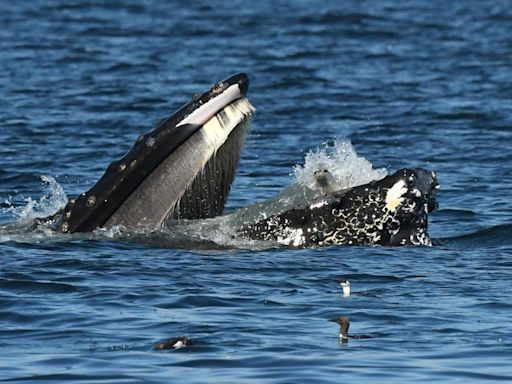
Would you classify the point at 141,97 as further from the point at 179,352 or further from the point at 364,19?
the point at 179,352

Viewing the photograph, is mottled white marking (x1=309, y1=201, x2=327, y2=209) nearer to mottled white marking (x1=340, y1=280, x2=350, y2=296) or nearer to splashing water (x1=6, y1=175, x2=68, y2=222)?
mottled white marking (x1=340, y1=280, x2=350, y2=296)

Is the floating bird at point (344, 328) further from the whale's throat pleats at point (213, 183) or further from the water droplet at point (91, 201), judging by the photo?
the water droplet at point (91, 201)

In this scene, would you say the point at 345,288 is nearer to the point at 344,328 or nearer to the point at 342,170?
the point at 344,328

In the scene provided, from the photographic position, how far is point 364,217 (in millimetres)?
11312

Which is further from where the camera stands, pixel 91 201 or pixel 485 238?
pixel 485 238

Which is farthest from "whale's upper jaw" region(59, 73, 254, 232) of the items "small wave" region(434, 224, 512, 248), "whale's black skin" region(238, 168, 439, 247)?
"small wave" region(434, 224, 512, 248)

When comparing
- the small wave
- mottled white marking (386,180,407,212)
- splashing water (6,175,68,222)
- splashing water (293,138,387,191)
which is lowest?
splashing water (6,175,68,222)

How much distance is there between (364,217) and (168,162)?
1.39 metres

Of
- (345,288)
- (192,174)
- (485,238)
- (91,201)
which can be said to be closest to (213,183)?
(192,174)

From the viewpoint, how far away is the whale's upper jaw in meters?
10.9

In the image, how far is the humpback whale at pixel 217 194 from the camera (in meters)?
10.9

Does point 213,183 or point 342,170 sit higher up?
point 342,170

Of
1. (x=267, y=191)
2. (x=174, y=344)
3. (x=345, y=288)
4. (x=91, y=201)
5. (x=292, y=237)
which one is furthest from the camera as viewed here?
(x=267, y=191)

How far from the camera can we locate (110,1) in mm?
38469
